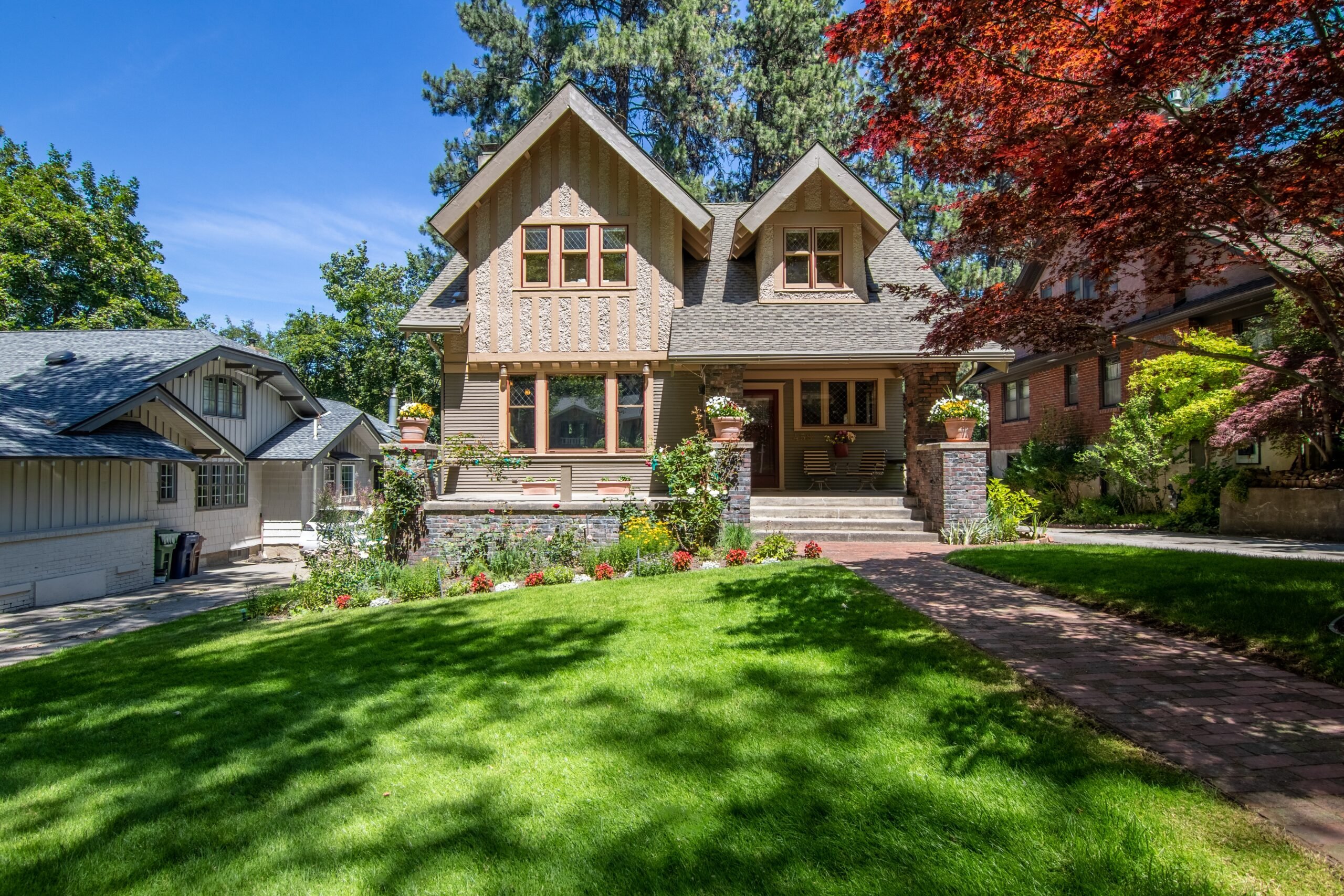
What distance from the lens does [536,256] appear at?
1369 centimetres

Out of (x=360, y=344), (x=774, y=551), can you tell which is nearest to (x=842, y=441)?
(x=774, y=551)

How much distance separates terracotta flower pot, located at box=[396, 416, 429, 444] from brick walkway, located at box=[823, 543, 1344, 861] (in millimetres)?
8070

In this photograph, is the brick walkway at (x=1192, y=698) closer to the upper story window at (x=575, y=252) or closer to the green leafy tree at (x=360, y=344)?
the upper story window at (x=575, y=252)

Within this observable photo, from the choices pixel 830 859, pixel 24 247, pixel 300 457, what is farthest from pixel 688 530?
pixel 24 247

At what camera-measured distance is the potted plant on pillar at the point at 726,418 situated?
11.0 metres

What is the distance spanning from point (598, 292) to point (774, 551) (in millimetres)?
6926

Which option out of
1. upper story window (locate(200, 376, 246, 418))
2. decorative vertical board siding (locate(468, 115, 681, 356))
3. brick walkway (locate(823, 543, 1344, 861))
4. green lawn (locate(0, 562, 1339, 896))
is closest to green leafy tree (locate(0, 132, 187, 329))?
upper story window (locate(200, 376, 246, 418))

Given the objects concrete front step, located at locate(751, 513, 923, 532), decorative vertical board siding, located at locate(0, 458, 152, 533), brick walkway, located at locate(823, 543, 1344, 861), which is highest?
decorative vertical board siding, located at locate(0, 458, 152, 533)

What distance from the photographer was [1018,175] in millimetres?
5887

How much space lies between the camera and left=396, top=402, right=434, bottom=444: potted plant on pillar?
1077 centimetres

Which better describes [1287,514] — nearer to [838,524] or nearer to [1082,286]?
[838,524]

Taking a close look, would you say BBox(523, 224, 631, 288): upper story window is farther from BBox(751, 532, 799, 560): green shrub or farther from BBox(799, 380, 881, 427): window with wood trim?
BBox(751, 532, 799, 560): green shrub

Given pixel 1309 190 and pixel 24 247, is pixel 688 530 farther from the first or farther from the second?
pixel 24 247

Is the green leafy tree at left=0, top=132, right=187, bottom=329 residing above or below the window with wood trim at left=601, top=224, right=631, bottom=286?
above
